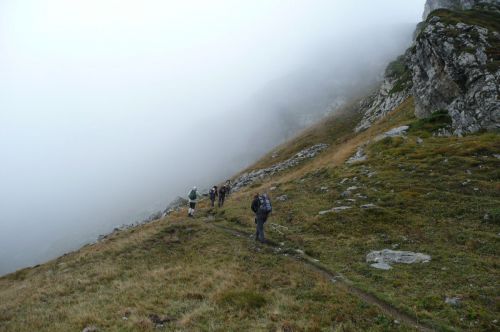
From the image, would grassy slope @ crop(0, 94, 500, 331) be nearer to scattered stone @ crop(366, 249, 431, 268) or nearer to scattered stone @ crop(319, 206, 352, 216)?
scattered stone @ crop(366, 249, 431, 268)

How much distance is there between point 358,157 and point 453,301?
36.9m

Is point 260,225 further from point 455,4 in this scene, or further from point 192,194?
point 455,4

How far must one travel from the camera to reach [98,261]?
1065 inches

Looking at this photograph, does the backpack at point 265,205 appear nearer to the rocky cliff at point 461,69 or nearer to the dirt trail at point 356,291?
the dirt trail at point 356,291

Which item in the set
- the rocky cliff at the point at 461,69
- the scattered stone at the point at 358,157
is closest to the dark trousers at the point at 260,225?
the scattered stone at the point at 358,157

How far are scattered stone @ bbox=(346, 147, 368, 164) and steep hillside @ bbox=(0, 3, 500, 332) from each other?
408cm

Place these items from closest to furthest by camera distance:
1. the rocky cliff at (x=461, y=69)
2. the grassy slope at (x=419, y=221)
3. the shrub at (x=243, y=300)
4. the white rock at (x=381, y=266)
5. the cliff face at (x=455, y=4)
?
the grassy slope at (x=419, y=221) < the shrub at (x=243, y=300) < the white rock at (x=381, y=266) < the rocky cliff at (x=461, y=69) < the cliff face at (x=455, y=4)

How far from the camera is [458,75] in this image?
52.3 meters

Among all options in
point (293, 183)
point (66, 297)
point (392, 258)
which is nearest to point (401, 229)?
point (392, 258)

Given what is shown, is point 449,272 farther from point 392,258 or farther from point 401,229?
point 401,229

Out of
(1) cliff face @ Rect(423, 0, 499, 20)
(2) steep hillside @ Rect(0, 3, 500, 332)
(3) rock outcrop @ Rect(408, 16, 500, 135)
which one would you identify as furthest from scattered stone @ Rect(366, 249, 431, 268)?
(1) cliff face @ Rect(423, 0, 499, 20)

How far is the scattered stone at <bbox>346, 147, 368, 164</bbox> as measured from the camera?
46556 millimetres

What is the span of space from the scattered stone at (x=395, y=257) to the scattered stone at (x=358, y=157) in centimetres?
2636

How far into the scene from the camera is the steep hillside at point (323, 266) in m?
13.8
